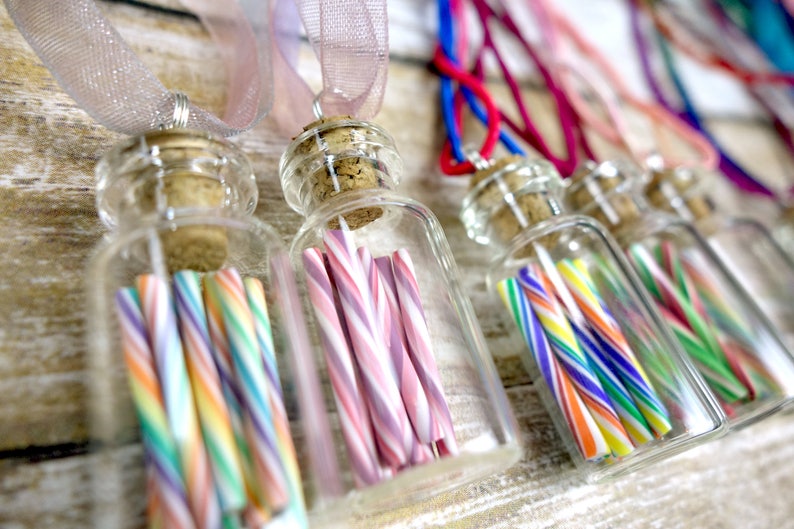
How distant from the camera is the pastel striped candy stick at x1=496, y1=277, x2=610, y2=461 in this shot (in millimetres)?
534

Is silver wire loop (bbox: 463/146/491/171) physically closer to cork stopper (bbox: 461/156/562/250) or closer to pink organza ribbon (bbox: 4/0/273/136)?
cork stopper (bbox: 461/156/562/250)

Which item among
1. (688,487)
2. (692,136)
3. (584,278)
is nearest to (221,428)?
(584,278)

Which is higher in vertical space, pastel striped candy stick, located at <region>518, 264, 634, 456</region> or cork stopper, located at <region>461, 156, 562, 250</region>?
cork stopper, located at <region>461, 156, 562, 250</region>

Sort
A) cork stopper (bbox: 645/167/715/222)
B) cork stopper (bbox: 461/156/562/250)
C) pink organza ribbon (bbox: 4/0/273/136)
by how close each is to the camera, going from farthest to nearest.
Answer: cork stopper (bbox: 645/167/715/222) < cork stopper (bbox: 461/156/562/250) < pink organza ribbon (bbox: 4/0/273/136)

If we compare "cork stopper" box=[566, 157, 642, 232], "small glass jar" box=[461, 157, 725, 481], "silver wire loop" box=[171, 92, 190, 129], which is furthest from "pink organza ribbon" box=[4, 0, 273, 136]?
"cork stopper" box=[566, 157, 642, 232]

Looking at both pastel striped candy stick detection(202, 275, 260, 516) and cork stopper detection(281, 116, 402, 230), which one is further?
cork stopper detection(281, 116, 402, 230)

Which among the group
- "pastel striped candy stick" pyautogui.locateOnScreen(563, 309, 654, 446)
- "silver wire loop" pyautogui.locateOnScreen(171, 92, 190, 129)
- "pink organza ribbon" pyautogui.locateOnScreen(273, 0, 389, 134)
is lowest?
"pastel striped candy stick" pyautogui.locateOnScreen(563, 309, 654, 446)

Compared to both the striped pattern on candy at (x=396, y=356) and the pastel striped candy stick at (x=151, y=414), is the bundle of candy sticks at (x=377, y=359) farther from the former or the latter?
the pastel striped candy stick at (x=151, y=414)

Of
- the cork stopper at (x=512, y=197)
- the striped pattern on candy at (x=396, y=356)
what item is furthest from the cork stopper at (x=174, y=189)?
the cork stopper at (x=512, y=197)

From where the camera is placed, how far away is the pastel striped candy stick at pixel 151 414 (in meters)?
0.37

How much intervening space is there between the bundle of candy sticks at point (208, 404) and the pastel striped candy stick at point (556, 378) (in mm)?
266

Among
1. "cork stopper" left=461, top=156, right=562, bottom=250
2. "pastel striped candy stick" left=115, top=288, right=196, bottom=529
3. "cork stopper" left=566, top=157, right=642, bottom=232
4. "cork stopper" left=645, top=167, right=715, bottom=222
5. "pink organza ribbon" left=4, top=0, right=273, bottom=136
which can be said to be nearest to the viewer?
"pastel striped candy stick" left=115, top=288, right=196, bottom=529

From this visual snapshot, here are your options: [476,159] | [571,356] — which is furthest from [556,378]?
[476,159]

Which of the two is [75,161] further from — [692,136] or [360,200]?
[692,136]
